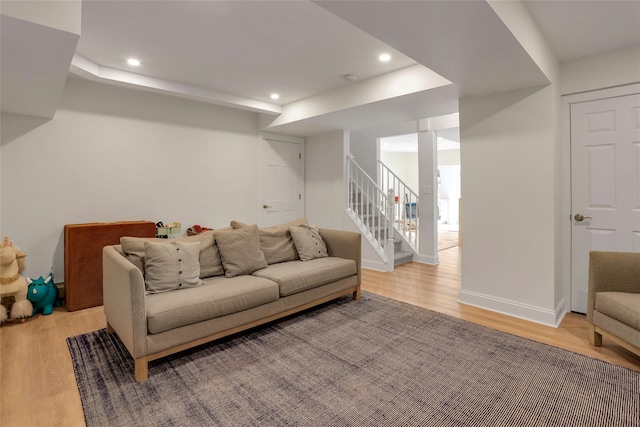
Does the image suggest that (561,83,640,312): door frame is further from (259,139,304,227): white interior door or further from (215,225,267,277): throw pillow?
(259,139,304,227): white interior door

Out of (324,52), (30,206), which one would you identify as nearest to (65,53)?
(324,52)

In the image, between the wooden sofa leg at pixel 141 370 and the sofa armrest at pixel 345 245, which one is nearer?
the wooden sofa leg at pixel 141 370

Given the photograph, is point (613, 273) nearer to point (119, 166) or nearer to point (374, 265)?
point (374, 265)

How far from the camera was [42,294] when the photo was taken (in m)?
3.09

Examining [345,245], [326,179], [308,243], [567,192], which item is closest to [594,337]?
[567,192]

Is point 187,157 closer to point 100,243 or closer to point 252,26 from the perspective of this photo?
point 100,243

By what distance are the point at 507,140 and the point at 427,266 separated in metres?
2.59

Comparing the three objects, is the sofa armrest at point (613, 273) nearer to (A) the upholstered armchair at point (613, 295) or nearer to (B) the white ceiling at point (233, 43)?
(A) the upholstered armchair at point (613, 295)

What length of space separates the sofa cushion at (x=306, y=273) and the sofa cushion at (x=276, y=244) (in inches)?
3.9

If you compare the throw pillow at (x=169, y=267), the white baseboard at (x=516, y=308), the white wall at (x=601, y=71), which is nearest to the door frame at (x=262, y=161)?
the throw pillow at (x=169, y=267)

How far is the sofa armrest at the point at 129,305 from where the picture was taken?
199 centimetres

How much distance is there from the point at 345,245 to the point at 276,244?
0.76 m

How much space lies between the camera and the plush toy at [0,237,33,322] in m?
2.86

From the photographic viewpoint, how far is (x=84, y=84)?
3.70m
